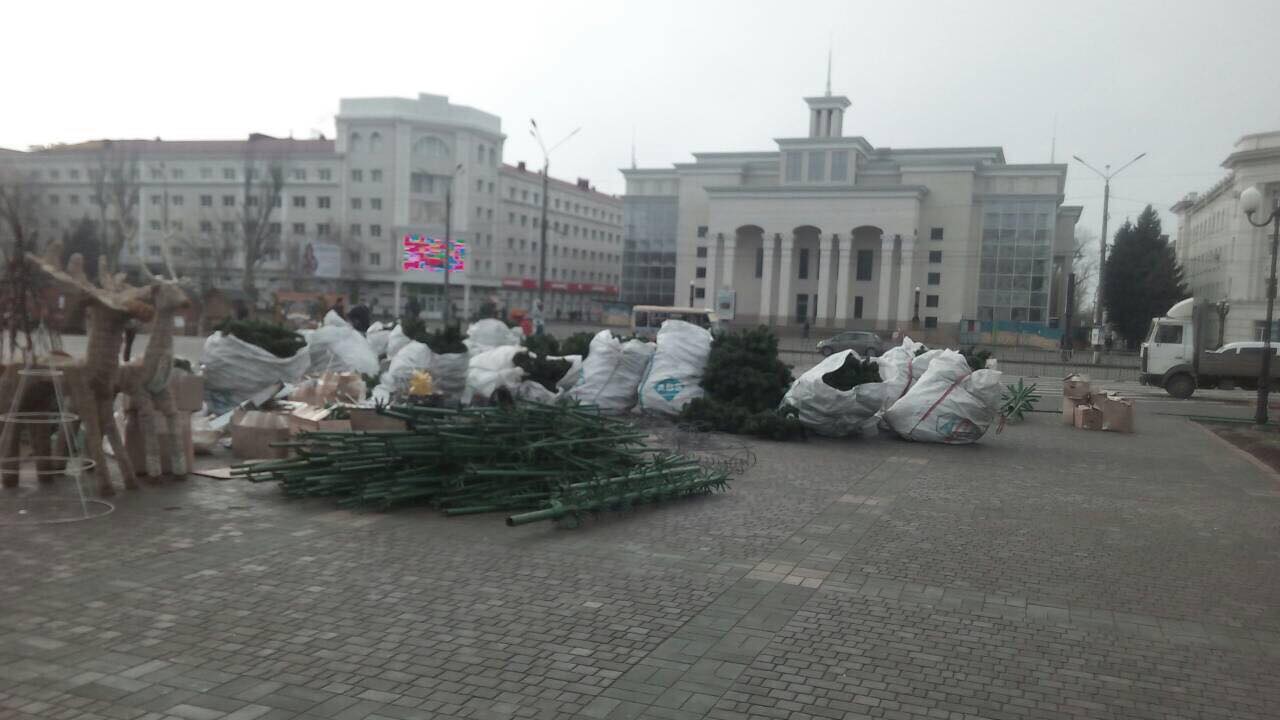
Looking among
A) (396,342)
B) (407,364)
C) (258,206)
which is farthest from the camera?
(258,206)

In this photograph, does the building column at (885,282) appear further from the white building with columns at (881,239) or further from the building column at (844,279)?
the building column at (844,279)

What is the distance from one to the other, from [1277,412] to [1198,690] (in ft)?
61.5

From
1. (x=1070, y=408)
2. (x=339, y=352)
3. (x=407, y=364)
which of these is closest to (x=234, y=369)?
(x=339, y=352)

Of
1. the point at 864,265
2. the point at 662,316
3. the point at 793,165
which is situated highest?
the point at 793,165

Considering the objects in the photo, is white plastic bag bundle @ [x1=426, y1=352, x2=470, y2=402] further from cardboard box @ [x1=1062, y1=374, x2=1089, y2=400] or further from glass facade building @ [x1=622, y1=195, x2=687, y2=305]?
glass facade building @ [x1=622, y1=195, x2=687, y2=305]

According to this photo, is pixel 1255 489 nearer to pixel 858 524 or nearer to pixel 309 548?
pixel 858 524

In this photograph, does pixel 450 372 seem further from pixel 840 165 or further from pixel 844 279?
pixel 840 165

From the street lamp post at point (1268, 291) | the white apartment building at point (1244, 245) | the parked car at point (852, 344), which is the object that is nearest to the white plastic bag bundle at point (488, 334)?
the street lamp post at point (1268, 291)

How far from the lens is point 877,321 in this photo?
66.0 metres

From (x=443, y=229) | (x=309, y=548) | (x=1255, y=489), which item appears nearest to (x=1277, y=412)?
(x=1255, y=489)

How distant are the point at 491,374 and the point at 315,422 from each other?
15.7 feet

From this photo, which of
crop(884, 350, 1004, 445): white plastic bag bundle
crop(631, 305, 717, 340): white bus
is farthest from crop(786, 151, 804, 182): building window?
crop(884, 350, 1004, 445): white plastic bag bundle

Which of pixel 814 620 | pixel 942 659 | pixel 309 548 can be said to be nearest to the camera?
pixel 942 659

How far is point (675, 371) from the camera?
13.9 m
